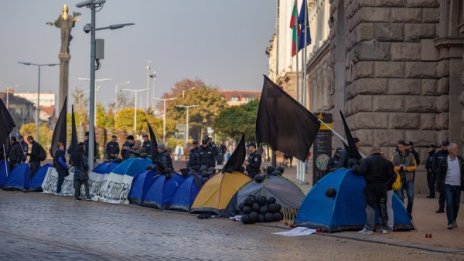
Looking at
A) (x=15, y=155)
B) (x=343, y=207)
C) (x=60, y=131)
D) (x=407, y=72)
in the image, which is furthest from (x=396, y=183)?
(x=15, y=155)

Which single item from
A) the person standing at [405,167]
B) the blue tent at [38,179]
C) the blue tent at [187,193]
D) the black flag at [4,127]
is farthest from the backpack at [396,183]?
the black flag at [4,127]

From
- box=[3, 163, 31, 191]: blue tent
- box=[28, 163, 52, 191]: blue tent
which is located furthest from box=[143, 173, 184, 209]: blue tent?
box=[3, 163, 31, 191]: blue tent

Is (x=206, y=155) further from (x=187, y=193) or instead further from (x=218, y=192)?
(x=218, y=192)

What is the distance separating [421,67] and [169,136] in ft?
314

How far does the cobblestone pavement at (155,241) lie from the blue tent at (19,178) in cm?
884

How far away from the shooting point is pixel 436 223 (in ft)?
67.7

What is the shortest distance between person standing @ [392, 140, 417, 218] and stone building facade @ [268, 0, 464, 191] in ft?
20.4

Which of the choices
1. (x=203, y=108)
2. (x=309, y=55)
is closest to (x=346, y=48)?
(x=309, y=55)

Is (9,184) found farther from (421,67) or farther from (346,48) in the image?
(421,67)

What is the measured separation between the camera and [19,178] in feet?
106

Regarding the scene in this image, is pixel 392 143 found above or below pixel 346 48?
below

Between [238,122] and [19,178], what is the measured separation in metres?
57.2

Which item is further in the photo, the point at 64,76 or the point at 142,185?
the point at 64,76

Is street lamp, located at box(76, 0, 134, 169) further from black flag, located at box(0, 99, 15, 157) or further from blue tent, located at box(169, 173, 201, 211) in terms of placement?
blue tent, located at box(169, 173, 201, 211)
